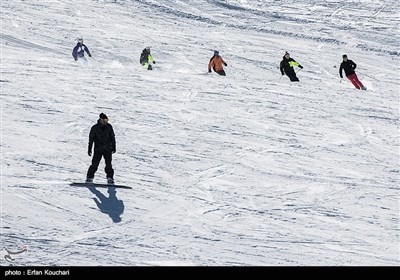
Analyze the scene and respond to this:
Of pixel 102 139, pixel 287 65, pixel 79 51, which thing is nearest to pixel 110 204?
pixel 102 139

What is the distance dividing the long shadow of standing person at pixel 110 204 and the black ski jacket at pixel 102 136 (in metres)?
0.70

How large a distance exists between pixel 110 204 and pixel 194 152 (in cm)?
401

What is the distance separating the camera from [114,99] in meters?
19.2

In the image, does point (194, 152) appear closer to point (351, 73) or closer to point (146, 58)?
point (351, 73)

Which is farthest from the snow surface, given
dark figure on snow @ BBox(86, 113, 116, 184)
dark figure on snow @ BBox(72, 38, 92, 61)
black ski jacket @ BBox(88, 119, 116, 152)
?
black ski jacket @ BBox(88, 119, 116, 152)

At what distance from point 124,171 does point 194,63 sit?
43.4ft

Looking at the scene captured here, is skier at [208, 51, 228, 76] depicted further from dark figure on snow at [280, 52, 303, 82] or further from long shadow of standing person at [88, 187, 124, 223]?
long shadow of standing person at [88, 187, 124, 223]

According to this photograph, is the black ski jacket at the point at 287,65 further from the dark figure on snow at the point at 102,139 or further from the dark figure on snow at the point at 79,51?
the dark figure on snow at the point at 102,139

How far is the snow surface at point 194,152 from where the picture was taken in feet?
34.3

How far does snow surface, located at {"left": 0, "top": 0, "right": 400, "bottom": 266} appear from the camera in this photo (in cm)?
1045

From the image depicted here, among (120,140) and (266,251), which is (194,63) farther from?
(266,251)

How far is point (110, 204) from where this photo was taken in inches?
455

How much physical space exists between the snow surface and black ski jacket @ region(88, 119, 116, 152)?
74cm
